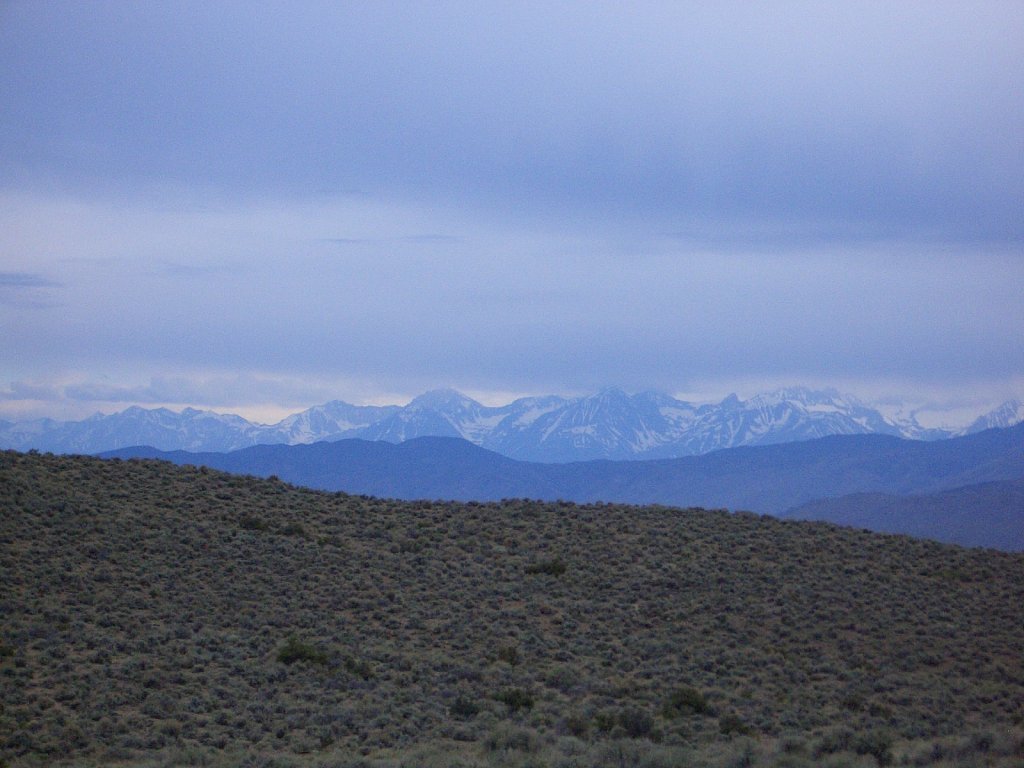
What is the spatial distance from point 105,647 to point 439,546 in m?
15.6

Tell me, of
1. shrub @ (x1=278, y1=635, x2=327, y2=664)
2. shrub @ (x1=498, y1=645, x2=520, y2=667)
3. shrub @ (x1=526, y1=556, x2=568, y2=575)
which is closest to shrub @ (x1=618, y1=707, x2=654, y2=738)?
shrub @ (x1=498, y1=645, x2=520, y2=667)

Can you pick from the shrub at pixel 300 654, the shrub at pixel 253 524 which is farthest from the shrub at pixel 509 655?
the shrub at pixel 253 524

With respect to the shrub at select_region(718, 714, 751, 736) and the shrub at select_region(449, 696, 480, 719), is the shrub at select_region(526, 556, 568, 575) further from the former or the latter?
the shrub at select_region(718, 714, 751, 736)

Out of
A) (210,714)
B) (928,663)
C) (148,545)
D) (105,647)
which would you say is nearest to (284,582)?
(148,545)

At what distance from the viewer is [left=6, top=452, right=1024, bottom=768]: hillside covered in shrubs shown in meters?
25.5

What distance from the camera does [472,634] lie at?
3453 cm

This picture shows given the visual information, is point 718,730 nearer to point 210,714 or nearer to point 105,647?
point 210,714

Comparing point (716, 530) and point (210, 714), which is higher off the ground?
point (716, 530)

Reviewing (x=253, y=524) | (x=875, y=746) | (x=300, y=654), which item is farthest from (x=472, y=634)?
(x=875, y=746)

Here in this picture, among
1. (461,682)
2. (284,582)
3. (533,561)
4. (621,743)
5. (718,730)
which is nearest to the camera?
(621,743)

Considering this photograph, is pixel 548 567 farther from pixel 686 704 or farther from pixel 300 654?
pixel 686 704

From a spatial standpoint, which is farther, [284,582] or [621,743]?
[284,582]

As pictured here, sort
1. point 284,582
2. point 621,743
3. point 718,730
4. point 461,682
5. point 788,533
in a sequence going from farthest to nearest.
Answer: point 788,533 → point 284,582 → point 461,682 → point 718,730 → point 621,743

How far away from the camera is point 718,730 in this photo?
87.6ft
